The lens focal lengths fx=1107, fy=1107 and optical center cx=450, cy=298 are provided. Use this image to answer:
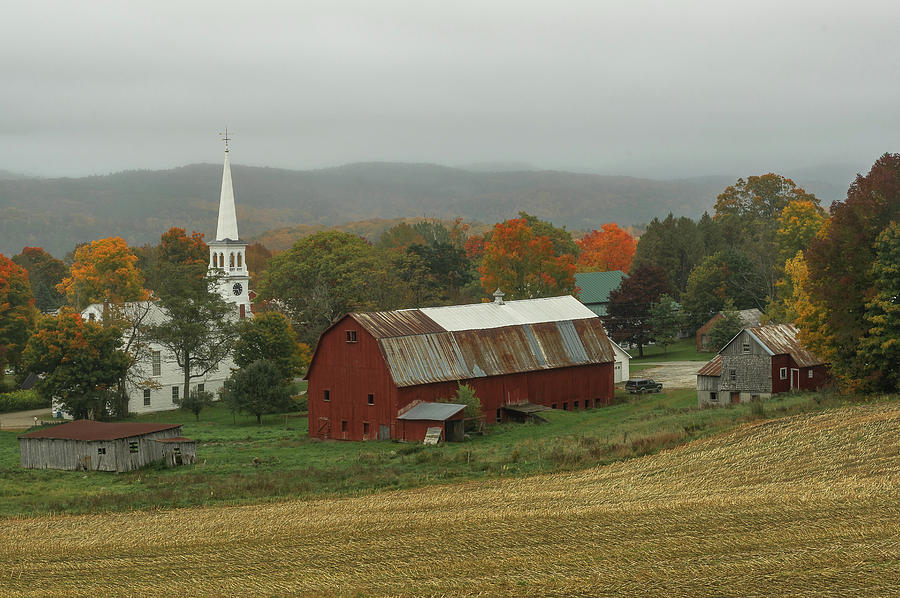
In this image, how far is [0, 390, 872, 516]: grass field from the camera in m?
37.5

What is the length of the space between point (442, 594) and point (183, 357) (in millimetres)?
54987

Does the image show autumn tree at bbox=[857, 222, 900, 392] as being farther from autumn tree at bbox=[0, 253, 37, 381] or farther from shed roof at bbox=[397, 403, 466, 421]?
autumn tree at bbox=[0, 253, 37, 381]

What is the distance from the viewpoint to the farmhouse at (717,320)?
91.4 m

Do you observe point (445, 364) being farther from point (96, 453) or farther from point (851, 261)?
point (851, 261)

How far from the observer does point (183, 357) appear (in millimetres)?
73500

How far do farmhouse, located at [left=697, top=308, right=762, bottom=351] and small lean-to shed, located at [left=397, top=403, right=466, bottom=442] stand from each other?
1723 inches

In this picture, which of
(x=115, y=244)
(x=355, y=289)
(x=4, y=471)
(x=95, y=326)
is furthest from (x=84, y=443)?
(x=115, y=244)

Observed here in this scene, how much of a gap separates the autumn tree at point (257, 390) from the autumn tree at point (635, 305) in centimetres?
3775

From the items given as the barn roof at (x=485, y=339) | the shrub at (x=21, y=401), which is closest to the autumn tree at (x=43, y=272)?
the shrub at (x=21, y=401)

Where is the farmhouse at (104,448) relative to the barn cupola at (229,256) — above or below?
below

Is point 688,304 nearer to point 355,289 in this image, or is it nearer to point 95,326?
point 355,289

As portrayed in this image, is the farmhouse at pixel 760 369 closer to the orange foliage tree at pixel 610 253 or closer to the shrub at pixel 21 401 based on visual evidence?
the shrub at pixel 21 401

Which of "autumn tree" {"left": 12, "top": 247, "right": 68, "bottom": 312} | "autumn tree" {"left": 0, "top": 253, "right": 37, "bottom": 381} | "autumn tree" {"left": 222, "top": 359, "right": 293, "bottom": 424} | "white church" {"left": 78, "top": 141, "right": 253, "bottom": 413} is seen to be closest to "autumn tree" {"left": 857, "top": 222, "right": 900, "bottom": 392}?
"autumn tree" {"left": 222, "top": 359, "right": 293, "bottom": 424}

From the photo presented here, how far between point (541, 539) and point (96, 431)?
27441 mm
